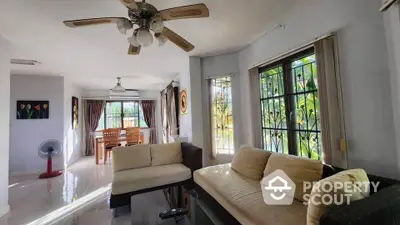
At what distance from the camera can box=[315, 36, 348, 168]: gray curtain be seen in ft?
5.71

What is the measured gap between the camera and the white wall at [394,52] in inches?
49.7

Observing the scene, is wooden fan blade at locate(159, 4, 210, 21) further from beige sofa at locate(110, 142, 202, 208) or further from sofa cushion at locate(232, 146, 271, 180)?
beige sofa at locate(110, 142, 202, 208)

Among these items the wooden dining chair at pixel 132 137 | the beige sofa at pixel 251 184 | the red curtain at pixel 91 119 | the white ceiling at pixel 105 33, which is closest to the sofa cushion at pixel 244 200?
the beige sofa at pixel 251 184

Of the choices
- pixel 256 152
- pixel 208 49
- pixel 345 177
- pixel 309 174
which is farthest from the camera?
pixel 208 49

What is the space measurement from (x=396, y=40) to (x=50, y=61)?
4.68m

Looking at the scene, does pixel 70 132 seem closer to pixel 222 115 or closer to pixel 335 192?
pixel 222 115

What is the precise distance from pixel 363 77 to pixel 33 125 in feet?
19.5

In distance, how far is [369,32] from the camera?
1.50 m

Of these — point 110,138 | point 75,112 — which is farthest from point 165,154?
point 75,112

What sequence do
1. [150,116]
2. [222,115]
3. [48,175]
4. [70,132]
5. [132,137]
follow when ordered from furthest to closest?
[150,116]
[132,137]
[70,132]
[48,175]
[222,115]

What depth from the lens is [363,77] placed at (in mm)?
1565

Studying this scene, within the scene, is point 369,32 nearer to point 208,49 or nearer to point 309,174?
point 309,174

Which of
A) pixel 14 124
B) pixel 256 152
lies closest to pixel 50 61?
pixel 14 124

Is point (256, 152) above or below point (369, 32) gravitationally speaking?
below
